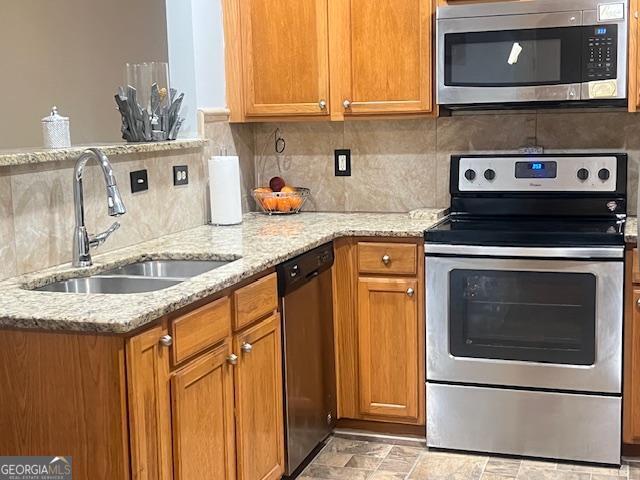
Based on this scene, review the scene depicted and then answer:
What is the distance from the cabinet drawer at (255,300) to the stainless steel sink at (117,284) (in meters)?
0.23

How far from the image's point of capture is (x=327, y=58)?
12.1 ft

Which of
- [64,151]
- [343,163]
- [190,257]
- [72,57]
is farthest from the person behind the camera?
[72,57]

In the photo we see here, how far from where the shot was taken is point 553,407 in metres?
3.26

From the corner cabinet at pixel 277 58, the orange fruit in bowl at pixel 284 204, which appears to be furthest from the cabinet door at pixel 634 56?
the orange fruit in bowl at pixel 284 204

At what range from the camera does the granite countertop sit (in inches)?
81.2

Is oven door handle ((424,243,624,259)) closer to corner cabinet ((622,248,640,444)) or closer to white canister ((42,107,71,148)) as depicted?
corner cabinet ((622,248,640,444))

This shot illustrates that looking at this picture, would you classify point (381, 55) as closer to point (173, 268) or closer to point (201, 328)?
point (173, 268)

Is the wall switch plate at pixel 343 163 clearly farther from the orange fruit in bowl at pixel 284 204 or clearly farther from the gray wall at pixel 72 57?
the gray wall at pixel 72 57

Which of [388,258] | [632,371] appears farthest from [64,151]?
[632,371]

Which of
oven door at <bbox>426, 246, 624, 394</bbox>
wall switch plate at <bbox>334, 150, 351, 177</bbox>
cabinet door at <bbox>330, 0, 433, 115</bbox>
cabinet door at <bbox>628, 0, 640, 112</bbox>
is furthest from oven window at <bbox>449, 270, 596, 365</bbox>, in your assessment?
wall switch plate at <bbox>334, 150, 351, 177</bbox>

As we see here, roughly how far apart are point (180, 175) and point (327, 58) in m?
0.83

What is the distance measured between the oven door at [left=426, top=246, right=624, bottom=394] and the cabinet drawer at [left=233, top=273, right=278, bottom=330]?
0.76 m

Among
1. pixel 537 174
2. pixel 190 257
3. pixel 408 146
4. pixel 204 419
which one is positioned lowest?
pixel 204 419

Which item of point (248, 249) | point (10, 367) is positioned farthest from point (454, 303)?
point (10, 367)
